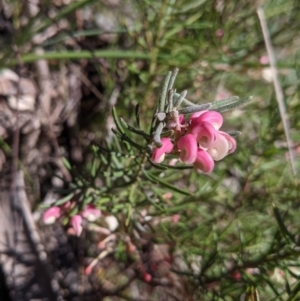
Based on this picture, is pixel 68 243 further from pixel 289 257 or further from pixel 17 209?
pixel 289 257

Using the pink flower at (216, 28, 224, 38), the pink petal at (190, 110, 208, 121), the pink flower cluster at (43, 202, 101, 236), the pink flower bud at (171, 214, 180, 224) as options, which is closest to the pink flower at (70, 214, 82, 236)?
the pink flower cluster at (43, 202, 101, 236)

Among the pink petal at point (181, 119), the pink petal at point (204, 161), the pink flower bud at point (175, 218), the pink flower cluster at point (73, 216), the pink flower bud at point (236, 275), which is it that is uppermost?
the pink petal at point (181, 119)

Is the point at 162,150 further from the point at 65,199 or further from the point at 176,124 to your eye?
the point at 65,199

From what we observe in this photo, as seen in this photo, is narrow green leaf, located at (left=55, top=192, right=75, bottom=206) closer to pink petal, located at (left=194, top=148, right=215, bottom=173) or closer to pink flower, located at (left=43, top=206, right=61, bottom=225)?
pink flower, located at (left=43, top=206, right=61, bottom=225)

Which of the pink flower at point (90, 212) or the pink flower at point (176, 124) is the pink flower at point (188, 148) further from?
the pink flower at point (90, 212)

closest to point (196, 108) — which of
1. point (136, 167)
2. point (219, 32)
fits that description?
point (136, 167)

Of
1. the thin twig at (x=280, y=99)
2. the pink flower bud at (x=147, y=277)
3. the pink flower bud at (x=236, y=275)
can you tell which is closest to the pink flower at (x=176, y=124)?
the thin twig at (x=280, y=99)

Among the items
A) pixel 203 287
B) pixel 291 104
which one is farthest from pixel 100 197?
pixel 291 104
